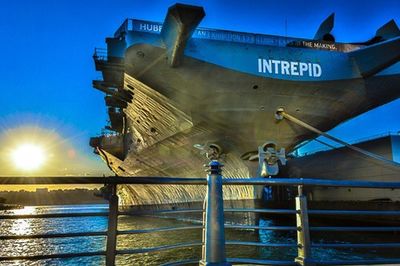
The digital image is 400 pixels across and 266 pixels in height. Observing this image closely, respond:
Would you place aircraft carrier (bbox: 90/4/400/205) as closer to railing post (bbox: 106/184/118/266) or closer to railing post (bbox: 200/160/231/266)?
railing post (bbox: 200/160/231/266)

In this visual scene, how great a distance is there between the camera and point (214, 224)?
2.98 meters

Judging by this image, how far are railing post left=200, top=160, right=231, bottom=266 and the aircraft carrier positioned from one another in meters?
7.75

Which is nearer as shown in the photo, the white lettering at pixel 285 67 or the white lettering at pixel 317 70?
the white lettering at pixel 285 67

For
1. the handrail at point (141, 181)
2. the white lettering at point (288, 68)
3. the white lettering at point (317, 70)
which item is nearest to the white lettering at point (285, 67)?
the white lettering at point (288, 68)

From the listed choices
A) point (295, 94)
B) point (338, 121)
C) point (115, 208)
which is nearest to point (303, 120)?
point (295, 94)

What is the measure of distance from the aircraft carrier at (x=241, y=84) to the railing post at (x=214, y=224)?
7746mm

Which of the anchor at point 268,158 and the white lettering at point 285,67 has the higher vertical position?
the white lettering at point 285,67

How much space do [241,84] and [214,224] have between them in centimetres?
1015

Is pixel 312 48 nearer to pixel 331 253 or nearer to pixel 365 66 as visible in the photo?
pixel 365 66

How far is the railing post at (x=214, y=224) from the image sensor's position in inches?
115

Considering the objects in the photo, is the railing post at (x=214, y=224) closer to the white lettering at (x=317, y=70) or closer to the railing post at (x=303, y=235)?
the railing post at (x=303, y=235)

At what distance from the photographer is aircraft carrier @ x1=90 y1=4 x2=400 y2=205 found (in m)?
12.0

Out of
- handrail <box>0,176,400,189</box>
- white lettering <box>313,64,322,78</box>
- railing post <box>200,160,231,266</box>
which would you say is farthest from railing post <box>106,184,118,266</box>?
white lettering <box>313,64,322,78</box>

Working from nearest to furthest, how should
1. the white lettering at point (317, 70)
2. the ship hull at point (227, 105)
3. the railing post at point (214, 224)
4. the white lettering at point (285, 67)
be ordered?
1. the railing post at point (214, 224)
2. the ship hull at point (227, 105)
3. the white lettering at point (285, 67)
4. the white lettering at point (317, 70)
